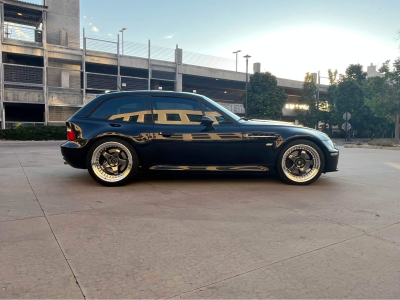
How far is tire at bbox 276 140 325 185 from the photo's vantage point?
495cm

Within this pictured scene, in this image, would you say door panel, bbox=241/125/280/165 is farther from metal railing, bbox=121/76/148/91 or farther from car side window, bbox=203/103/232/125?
metal railing, bbox=121/76/148/91

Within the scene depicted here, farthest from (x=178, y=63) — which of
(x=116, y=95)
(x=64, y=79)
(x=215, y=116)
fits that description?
(x=215, y=116)

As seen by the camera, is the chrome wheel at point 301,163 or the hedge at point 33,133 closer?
the chrome wheel at point 301,163

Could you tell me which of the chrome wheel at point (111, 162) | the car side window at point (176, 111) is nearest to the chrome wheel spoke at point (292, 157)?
the car side window at point (176, 111)

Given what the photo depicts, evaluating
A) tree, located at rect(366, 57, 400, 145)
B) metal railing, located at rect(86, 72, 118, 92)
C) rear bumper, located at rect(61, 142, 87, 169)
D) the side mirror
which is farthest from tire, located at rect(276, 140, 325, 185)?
tree, located at rect(366, 57, 400, 145)

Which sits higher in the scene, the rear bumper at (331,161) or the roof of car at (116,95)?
the roof of car at (116,95)

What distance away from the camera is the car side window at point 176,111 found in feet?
16.1

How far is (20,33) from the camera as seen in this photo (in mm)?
25062

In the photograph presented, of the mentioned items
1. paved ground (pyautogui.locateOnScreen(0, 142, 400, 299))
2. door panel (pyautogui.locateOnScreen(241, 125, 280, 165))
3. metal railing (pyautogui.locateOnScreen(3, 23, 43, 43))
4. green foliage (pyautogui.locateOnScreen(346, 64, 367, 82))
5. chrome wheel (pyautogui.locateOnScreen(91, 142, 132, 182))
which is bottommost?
paved ground (pyautogui.locateOnScreen(0, 142, 400, 299))

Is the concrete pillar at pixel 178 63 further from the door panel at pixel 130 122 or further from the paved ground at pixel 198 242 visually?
the paved ground at pixel 198 242

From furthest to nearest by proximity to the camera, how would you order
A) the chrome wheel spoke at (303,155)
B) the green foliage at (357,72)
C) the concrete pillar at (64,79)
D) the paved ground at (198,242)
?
the green foliage at (357,72), the concrete pillar at (64,79), the chrome wheel spoke at (303,155), the paved ground at (198,242)

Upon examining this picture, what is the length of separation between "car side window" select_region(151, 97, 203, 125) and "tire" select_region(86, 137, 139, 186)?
0.69 metres

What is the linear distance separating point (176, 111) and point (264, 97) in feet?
107

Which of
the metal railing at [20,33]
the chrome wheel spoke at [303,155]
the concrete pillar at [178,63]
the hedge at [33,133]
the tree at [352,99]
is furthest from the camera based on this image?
the tree at [352,99]
